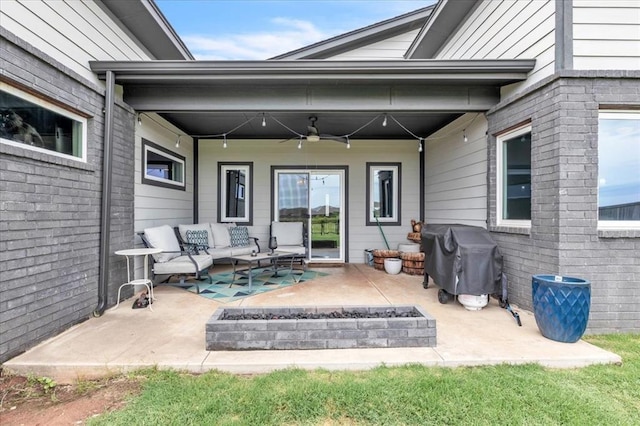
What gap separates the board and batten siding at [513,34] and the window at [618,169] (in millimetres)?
886

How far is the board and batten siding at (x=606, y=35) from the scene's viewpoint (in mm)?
3184

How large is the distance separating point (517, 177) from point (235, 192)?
5.68 m

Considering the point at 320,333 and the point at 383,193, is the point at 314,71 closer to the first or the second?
the point at 320,333

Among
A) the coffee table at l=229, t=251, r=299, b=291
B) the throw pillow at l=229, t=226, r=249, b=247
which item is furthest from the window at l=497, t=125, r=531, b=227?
the throw pillow at l=229, t=226, r=249, b=247

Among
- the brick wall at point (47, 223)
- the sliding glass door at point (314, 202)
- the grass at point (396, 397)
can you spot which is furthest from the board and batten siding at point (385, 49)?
the grass at point (396, 397)

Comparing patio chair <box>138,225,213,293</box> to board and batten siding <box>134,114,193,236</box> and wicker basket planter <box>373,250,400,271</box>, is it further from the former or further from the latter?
wicker basket planter <box>373,250,400,271</box>

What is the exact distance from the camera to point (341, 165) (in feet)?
23.8

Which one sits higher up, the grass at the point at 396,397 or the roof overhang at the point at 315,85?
the roof overhang at the point at 315,85

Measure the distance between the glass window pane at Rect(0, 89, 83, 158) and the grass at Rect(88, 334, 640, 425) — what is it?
8.02 ft

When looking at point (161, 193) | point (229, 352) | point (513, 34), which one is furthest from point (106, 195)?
point (513, 34)

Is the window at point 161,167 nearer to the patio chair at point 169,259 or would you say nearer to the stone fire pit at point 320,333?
the patio chair at point 169,259

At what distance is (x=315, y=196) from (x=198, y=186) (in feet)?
9.15

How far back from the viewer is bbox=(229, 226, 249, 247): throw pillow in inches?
257

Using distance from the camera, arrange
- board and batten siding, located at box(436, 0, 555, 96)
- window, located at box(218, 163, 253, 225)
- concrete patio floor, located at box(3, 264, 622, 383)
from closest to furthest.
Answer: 1. concrete patio floor, located at box(3, 264, 622, 383)
2. board and batten siding, located at box(436, 0, 555, 96)
3. window, located at box(218, 163, 253, 225)
